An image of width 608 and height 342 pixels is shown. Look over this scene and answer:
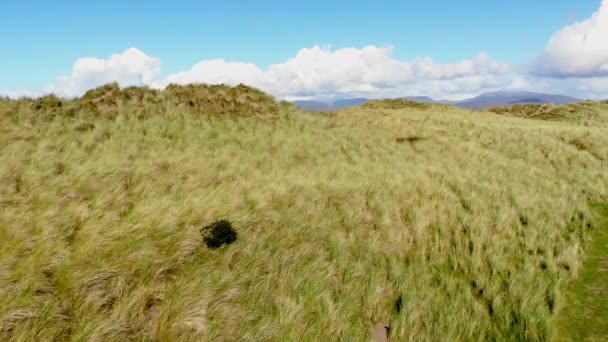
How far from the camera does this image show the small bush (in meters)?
6.26

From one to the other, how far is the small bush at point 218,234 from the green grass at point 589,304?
16.0 feet

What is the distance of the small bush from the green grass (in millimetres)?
4877

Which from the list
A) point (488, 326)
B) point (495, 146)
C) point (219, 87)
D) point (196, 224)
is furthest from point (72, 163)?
point (495, 146)

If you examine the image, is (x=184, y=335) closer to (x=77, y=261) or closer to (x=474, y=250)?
(x=77, y=261)

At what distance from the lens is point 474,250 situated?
816 centimetres

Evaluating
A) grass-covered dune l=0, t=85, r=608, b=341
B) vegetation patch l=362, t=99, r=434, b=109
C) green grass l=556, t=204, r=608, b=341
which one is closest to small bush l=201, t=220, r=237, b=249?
grass-covered dune l=0, t=85, r=608, b=341

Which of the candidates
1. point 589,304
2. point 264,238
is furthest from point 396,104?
point 264,238

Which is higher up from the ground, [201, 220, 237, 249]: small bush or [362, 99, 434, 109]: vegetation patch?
[201, 220, 237, 249]: small bush

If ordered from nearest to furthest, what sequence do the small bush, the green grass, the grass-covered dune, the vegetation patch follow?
the grass-covered dune
the green grass
the small bush
the vegetation patch

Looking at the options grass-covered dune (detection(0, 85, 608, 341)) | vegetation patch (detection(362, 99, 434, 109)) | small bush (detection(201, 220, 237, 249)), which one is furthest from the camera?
vegetation patch (detection(362, 99, 434, 109))

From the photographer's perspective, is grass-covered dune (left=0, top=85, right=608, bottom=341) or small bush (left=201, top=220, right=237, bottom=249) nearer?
grass-covered dune (left=0, top=85, right=608, bottom=341)

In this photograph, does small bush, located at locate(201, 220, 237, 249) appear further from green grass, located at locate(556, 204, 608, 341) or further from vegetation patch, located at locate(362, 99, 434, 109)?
vegetation patch, located at locate(362, 99, 434, 109)

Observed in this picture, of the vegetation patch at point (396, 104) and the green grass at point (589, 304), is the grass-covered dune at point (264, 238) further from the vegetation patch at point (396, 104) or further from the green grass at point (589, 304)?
the vegetation patch at point (396, 104)

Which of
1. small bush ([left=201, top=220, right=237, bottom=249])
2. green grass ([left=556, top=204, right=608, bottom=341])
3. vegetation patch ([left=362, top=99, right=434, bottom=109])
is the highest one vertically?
small bush ([left=201, top=220, right=237, bottom=249])
